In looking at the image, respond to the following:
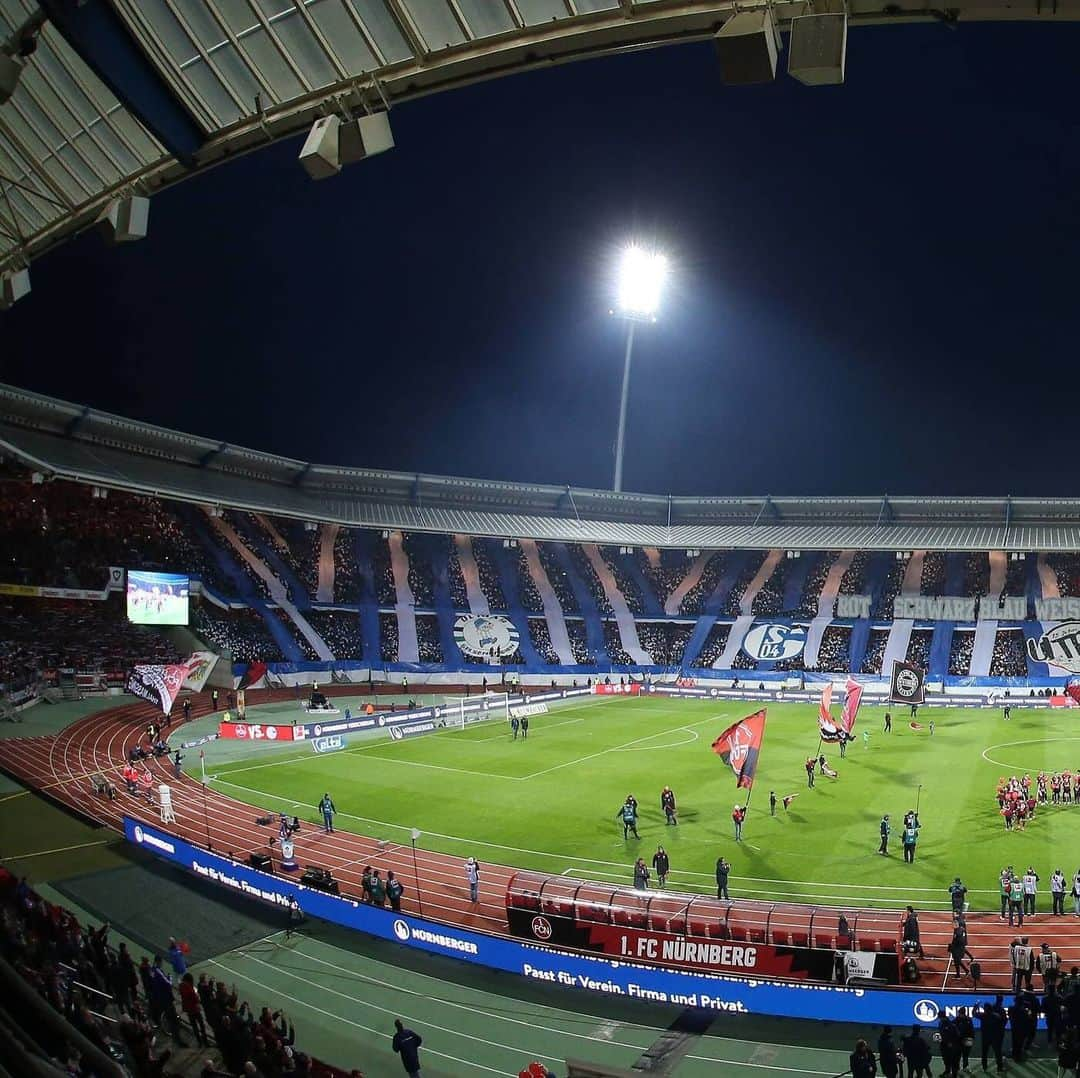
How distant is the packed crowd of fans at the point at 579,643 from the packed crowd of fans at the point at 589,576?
2.82 meters

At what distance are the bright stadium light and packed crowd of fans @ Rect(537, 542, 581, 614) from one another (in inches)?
853

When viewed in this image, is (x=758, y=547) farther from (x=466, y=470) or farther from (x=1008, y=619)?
(x=466, y=470)

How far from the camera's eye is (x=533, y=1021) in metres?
16.9

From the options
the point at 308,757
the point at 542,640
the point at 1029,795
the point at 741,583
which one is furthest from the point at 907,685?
the point at 741,583

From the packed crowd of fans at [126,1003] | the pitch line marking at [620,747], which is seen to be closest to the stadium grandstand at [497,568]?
the pitch line marking at [620,747]

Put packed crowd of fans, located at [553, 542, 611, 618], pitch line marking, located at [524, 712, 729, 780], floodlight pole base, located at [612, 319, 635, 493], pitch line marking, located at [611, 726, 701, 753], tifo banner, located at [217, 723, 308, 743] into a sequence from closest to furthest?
pitch line marking, located at [524, 712, 729, 780] → pitch line marking, located at [611, 726, 701, 753] → tifo banner, located at [217, 723, 308, 743] → packed crowd of fans, located at [553, 542, 611, 618] → floodlight pole base, located at [612, 319, 635, 493]

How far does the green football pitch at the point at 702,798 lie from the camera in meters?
23.8

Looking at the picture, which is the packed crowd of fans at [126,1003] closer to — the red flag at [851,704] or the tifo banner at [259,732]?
the red flag at [851,704]

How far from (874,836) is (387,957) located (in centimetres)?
1513

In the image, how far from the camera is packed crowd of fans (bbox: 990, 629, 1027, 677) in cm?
6016

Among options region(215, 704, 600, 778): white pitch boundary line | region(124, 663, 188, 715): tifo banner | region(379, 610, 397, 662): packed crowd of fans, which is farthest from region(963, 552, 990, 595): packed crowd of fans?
region(124, 663, 188, 715): tifo banner

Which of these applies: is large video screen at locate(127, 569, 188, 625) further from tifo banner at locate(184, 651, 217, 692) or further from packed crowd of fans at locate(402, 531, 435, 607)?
packed crowd of fans at locate(402, 531, 435, 607)

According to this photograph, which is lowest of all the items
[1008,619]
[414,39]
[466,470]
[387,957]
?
[387,957]

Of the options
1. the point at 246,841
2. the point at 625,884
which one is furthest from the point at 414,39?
the point at 246,841
